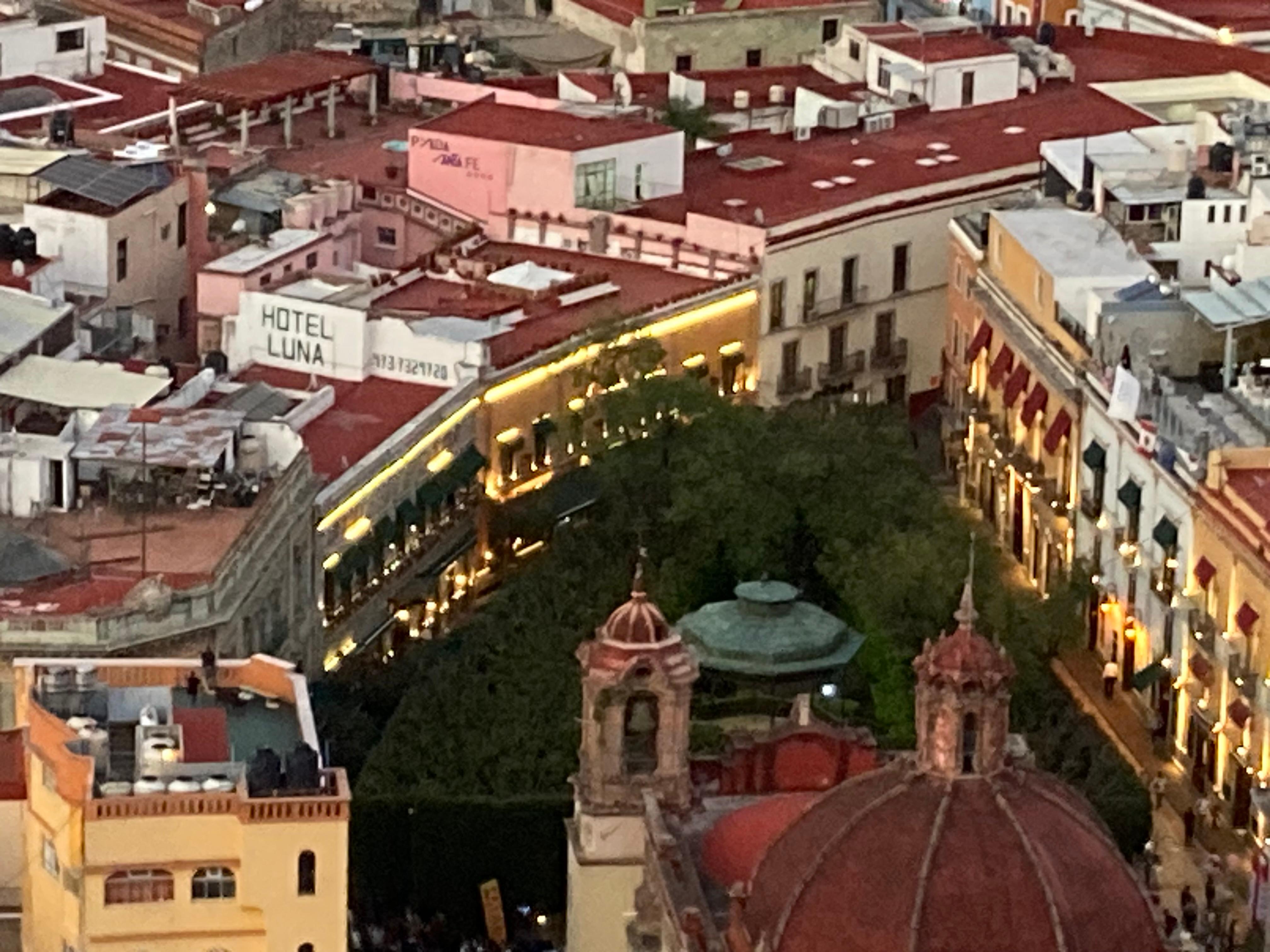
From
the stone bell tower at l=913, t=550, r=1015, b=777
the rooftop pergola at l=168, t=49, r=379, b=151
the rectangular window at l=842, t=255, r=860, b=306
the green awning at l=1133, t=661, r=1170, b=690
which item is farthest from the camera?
the rooftop pergola at l=168, t=49, r=379, b=151

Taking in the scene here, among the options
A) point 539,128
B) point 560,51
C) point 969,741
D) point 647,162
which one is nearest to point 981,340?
point 647,162

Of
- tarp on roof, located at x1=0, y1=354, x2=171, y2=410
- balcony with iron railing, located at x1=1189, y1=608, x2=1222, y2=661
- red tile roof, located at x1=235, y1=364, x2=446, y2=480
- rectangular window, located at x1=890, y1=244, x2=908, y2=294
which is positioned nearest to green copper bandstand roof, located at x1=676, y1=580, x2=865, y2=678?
balcony with iron railing, located at x1=1189, y1=608, x2=1222, y2=661

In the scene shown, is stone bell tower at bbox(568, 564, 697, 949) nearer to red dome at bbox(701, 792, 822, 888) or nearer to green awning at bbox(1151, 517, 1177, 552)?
red dome at bbox(701, 792, 822, 888)

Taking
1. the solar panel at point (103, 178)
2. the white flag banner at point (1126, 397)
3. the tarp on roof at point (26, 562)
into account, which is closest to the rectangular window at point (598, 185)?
the solar panel at point (103, 178)

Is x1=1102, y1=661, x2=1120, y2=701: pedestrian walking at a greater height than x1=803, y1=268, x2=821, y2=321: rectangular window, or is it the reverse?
x1=803, y1=268, x2=821, y2=321: rectangular window

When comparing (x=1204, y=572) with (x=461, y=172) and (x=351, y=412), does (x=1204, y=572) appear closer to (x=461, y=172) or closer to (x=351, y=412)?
(x=351, y=412)

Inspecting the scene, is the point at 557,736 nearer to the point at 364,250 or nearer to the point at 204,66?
the point at 364,250

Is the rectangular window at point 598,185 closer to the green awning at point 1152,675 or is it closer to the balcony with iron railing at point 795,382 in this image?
the balcony with iron railing at point 795,382
